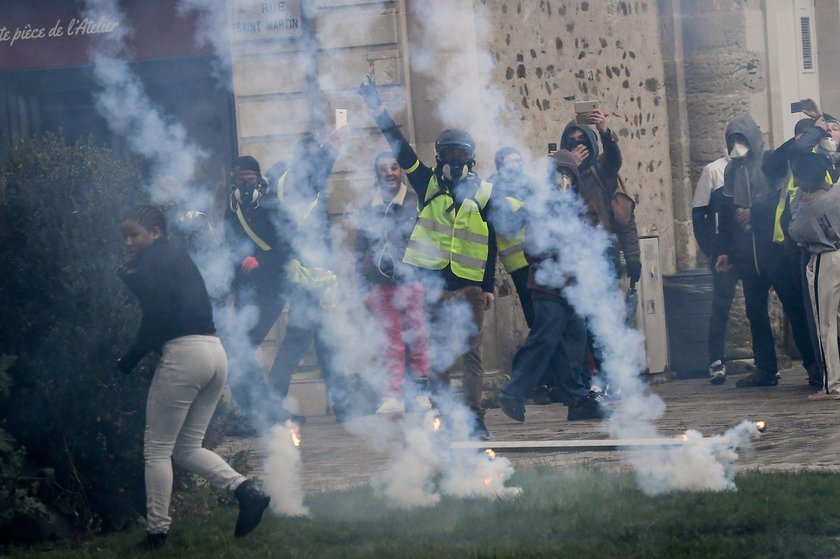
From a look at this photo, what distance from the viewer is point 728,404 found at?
1216 centimetres

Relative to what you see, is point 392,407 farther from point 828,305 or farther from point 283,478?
point 283,478

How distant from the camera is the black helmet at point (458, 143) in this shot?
10.1m

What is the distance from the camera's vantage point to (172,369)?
7602mm

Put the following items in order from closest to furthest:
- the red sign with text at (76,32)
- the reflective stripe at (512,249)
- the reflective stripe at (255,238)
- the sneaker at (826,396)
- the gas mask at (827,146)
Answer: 1. the reflective stripe at (512,249)
2. the sneaker at (826,396)
3. the reflective stripe at (255,238)
4. the gas mask at (827,146)
5. the red sign with text at (76,32)

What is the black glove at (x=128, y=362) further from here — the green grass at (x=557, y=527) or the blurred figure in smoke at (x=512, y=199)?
the blurred figure in smoke at (x=512, y=199)

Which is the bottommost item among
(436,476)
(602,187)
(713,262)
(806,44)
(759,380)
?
(759,380)

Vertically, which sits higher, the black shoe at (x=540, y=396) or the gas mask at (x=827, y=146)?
the gas mask at (x=827, y=146)

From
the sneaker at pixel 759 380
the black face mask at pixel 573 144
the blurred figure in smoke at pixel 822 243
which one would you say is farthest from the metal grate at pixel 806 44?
the black face mask at pixel 573 144

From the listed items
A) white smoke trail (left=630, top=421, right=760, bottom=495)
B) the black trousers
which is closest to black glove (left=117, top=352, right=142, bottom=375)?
white smoke trail (left=630, top=421, right=760, bottom=495)

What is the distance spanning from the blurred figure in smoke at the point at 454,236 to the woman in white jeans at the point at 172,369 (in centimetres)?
274

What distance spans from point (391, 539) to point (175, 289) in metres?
1.65

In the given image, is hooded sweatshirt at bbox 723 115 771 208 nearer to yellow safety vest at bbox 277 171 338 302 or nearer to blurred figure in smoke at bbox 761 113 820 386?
blurred figure in smoke at bbox 761 113 820 386

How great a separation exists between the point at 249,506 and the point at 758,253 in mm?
6956

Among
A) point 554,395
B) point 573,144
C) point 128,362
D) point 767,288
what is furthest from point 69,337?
point 767,288
